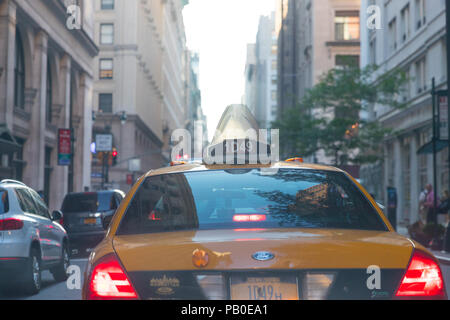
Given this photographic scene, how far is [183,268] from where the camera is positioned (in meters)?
3.73

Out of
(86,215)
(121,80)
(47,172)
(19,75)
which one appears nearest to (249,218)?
(86,215)

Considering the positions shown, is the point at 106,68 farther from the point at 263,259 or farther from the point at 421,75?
the point at 263,259

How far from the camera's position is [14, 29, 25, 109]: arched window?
31.9 m

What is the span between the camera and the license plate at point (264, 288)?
12.0 feet

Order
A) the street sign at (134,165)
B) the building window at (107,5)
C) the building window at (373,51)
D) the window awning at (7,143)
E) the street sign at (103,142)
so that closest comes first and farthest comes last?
the window awning at (7,143) < the street sign at (103,142) < the building window at (373,51) < the street sign at (134,165) < the building window at (107,5)

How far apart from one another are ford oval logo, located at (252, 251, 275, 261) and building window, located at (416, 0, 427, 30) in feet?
102

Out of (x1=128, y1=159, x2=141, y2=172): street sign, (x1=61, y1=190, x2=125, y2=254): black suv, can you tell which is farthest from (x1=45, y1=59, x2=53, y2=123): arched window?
(x1=128, y1=159, x2=141, y2=172): street sign

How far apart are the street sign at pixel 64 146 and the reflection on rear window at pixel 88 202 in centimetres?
1588

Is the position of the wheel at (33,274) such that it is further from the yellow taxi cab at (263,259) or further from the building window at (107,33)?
the building window at (107,33)

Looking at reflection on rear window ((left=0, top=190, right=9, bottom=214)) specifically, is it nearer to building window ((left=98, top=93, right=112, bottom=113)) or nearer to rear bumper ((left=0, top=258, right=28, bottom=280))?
rear bumper ((left=0, top=258, right=28, bottom=280))

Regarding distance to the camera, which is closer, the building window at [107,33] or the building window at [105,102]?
the building window at [105,102]

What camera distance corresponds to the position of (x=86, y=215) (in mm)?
19234

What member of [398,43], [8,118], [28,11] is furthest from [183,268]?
[398,43]

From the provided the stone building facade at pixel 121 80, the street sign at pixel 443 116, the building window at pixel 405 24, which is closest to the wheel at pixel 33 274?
the street sign at pixel 443 116
